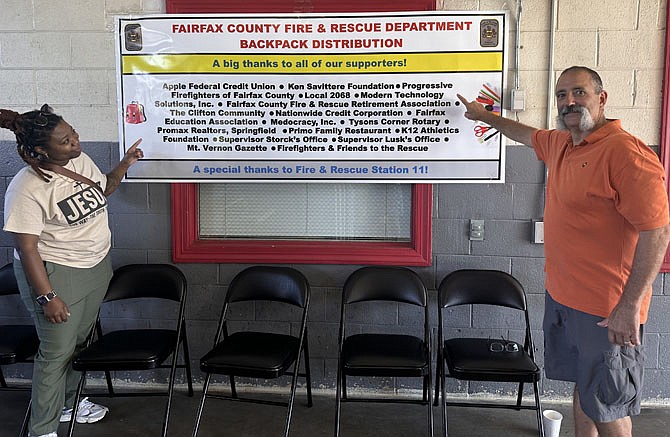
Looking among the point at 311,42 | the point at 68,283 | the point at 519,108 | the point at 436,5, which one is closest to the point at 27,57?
the point at 68,283

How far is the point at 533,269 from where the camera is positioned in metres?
3.06

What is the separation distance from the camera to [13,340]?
9.34ft

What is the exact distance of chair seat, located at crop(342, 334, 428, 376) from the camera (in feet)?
8.43

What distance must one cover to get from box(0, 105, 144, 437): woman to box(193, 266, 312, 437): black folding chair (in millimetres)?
659

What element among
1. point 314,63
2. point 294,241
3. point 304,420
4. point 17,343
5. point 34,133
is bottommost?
point 304,420

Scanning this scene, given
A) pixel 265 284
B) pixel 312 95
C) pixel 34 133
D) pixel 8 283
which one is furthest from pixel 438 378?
pixel 8 283

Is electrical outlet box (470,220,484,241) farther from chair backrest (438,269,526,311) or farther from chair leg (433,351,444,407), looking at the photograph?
chair leg (433,351,444,407)

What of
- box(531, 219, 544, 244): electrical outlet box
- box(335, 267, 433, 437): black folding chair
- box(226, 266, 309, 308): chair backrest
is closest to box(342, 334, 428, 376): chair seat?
box(335, 267, 433, 437): black folding chair

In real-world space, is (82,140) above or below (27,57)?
below

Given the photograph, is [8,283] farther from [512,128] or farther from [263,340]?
[512,128]

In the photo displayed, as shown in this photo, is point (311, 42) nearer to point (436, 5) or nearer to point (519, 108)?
point (436, 5)

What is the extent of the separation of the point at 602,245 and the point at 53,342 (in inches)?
94.8

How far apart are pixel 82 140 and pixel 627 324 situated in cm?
280

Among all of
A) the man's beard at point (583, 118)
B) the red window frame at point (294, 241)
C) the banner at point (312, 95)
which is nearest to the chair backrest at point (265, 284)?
the red window frame at point (294, 241)
